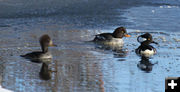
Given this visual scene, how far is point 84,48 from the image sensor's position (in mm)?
13586

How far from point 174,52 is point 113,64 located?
2.82 meters

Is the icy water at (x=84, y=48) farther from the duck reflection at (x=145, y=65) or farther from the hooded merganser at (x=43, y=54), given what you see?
the hooded merganser at (x=43, y=54)

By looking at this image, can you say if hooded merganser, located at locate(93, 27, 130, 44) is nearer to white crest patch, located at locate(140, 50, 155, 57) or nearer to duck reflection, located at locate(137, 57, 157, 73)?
white crest patch, located at locate(140, 50, 155, 57)

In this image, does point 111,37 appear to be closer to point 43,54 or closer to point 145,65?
point 43,54

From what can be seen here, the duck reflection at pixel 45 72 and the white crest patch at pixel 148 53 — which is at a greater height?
the duck reflection at pixel 45 72

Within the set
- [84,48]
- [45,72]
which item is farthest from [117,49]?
[45,72]

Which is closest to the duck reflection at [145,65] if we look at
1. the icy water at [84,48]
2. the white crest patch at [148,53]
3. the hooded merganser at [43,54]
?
the icy water at [84,48]

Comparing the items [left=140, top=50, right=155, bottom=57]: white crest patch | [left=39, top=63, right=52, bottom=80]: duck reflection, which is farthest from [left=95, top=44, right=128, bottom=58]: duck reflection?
[left=39, top=63, right=52, bottom=80]: duck reflection

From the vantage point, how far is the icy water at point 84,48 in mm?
8898

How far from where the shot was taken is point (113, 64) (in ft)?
36.1

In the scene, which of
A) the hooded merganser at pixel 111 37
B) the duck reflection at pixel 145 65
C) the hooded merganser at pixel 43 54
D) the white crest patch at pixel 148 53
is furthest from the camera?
the hooded merganser at pixel 111 37

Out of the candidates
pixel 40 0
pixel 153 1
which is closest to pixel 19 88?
pixel 40 0

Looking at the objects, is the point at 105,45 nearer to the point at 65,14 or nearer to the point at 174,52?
the point at 174,52

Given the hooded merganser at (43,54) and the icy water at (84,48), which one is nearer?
the icy water at (84,48)
